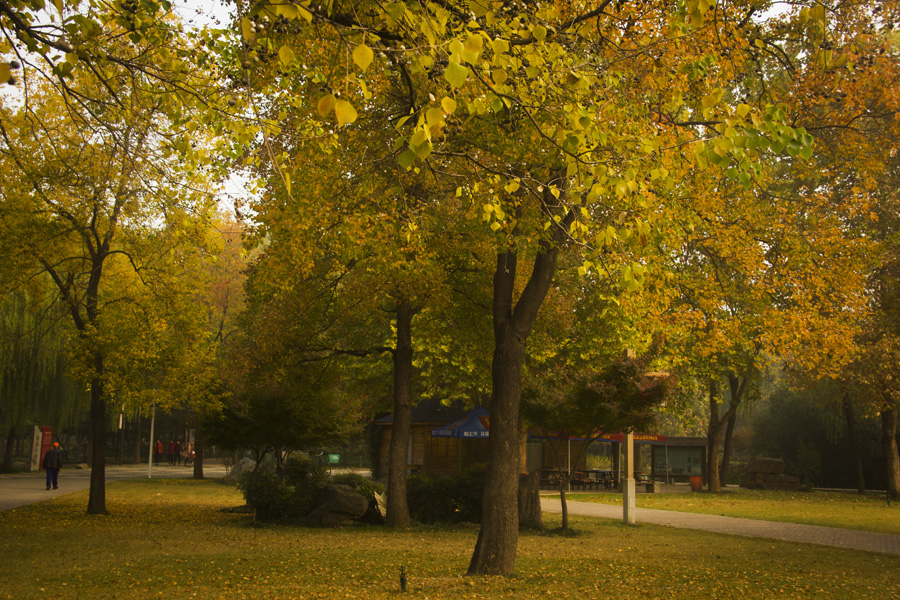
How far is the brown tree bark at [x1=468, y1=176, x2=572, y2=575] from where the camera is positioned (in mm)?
9055

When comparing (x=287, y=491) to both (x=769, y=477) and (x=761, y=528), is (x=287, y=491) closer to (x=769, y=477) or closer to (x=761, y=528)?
(x=761, y=528)

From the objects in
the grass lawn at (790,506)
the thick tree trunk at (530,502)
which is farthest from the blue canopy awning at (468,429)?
the thick tree trunk at (530,502)

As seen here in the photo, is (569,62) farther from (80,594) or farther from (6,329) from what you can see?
(6,329)

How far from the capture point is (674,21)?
564cm

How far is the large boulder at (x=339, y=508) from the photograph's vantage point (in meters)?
16.4

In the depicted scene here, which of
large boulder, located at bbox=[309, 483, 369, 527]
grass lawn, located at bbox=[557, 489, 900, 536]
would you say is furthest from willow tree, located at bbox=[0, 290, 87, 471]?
grass lawn, located at bbox=[557, 489, 900, 536]

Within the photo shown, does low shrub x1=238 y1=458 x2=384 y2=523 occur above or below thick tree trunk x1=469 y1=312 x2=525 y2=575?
below

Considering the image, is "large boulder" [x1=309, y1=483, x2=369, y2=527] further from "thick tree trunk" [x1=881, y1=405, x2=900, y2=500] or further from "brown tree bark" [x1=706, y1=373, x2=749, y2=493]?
"thick tree trunk" [x1=881, y1=405, x2=900, y2=500]

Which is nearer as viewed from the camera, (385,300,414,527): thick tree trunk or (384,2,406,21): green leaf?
(384,2,406,21): green leaf

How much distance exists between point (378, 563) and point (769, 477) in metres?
29.0

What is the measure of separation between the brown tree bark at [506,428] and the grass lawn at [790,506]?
12233 millimetres

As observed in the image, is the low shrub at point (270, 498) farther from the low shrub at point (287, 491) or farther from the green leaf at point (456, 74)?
the green leaf at point (456, 74)

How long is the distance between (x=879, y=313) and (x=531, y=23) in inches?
480

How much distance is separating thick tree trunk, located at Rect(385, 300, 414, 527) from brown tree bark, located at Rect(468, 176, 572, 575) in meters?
6.66
